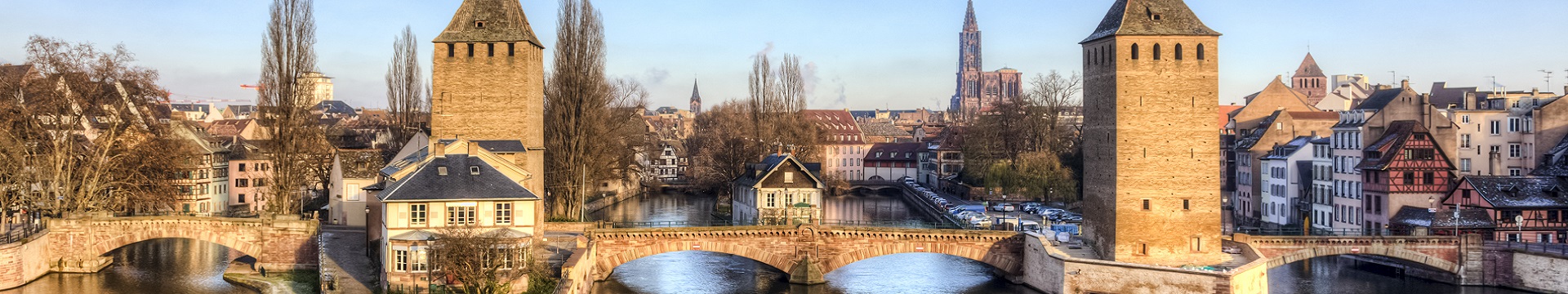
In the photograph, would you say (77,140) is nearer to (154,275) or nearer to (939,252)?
(154,275)

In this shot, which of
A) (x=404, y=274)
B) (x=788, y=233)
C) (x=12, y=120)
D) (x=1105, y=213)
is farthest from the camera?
(x=12, y=120)

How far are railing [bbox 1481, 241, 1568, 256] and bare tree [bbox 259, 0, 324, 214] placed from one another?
45.9 metres

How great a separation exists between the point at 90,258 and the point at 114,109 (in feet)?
22.1

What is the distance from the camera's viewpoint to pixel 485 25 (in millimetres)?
51312

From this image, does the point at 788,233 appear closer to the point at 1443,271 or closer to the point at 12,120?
the point at 1443,271

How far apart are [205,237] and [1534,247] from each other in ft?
163

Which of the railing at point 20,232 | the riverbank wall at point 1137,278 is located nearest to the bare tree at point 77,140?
the railing at point 20,232

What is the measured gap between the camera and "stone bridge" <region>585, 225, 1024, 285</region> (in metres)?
50.5

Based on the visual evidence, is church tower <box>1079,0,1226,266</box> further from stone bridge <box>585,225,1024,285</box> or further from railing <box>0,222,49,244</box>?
railing <box>0,222,49,244</box>

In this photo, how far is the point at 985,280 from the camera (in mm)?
52344

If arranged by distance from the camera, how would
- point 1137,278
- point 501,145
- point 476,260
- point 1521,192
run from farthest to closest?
point 1521,192 < point 501,145 < point 1137,278 < point 476,260

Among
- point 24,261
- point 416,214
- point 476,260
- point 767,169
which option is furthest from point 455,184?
point 767,169

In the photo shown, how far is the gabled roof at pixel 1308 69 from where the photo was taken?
139625 millimetres

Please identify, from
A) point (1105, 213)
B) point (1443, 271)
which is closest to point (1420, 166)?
point (1443, 271)
